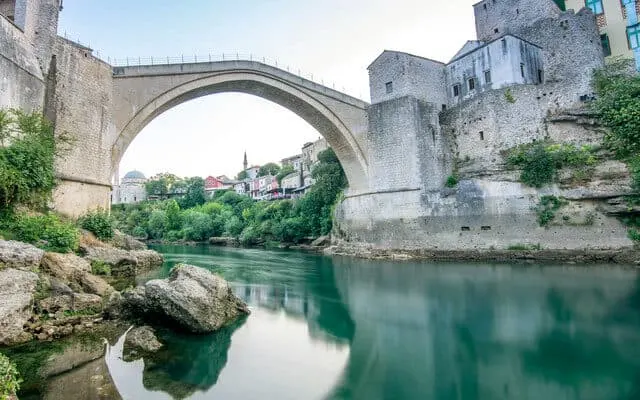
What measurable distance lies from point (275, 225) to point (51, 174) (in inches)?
690

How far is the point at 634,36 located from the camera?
48.3 ft

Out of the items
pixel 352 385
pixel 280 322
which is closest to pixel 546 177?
pixel 280 322

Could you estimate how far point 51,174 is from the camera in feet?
28.3

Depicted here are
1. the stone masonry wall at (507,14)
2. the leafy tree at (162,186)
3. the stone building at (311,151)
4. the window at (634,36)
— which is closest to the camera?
the window at (634,36)

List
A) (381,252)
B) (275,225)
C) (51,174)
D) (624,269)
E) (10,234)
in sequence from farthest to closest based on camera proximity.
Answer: (275,225) → (381,252) → (624,269) → (51,174) → (10,234)

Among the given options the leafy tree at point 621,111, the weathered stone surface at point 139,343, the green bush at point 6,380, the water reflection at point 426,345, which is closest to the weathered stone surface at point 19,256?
the weathered stone surface at point 139,343

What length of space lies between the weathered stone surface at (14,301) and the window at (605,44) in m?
21.1

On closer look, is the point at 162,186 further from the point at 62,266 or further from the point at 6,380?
the point at 6,380

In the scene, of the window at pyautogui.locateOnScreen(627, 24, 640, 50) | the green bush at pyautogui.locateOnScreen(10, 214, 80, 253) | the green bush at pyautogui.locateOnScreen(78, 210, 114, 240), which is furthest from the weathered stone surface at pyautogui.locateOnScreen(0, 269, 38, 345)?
the window at pyautogui.locateOnScreen(627, 24, 640, 50)

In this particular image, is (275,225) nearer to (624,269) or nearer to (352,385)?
(624,269)

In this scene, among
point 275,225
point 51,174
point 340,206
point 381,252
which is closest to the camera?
point 51,174

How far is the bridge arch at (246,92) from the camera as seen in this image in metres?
12.5

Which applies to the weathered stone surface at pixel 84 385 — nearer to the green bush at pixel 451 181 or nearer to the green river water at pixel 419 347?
the green river water at pixel 419 347

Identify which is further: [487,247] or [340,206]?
[340,206]
